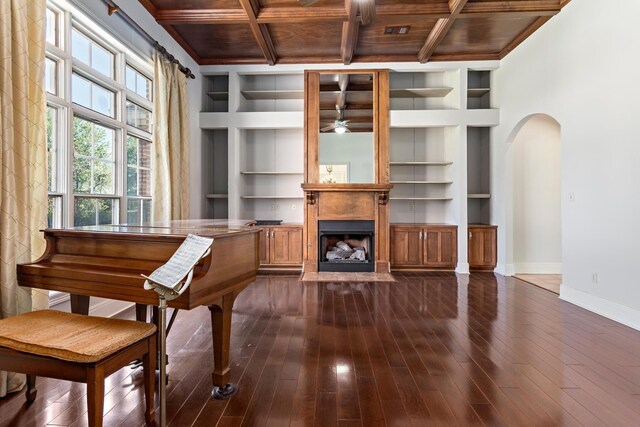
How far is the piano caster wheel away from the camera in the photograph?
1906mm

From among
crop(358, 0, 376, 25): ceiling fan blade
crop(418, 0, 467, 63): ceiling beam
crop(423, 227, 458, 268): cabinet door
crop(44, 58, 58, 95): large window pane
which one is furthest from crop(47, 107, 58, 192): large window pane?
crop(423, 227, 458, 268): cabinet door

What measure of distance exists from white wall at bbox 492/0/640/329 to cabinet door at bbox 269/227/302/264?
3751 mm

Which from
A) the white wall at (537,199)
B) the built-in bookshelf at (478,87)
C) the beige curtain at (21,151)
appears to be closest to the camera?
the beige curtain at (21,151)

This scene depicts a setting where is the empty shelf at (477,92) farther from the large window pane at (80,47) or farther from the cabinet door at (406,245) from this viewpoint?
the large window pane at (80,47)

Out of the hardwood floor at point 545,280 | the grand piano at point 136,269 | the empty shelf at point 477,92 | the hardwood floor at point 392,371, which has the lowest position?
the hardwood floor at point 392,371

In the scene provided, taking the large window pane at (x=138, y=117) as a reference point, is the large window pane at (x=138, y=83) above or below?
above

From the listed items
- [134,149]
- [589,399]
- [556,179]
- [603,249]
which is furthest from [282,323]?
[556,179]

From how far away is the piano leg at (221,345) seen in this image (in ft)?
6.18

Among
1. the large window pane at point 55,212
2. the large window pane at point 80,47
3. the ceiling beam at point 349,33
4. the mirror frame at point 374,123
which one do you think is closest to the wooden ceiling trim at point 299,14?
the ceiling beam at point 349,33

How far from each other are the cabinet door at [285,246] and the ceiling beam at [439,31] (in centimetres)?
354

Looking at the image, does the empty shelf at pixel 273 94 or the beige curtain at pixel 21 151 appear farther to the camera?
the empty shelf at pixel 273 94

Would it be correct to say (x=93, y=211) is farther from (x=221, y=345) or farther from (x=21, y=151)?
(x=221, y=345)

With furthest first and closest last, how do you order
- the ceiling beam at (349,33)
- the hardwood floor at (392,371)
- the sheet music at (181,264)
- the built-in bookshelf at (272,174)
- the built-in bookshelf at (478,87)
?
the built-in bookshelf at (272,174) < the built-in bookshelf at (478,87) < the ceiling beam at (349,33) < the hardwood floor at (392,371) < the sheet music at (181,264)

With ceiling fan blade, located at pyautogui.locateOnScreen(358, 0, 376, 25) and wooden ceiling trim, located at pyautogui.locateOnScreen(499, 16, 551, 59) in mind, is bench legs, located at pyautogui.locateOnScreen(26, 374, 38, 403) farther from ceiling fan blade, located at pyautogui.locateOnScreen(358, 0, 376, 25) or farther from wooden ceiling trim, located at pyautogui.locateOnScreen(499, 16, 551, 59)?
wooden ceiling trim, located at pyautogui.locateOnScreen(499, 16, 551, 59)
